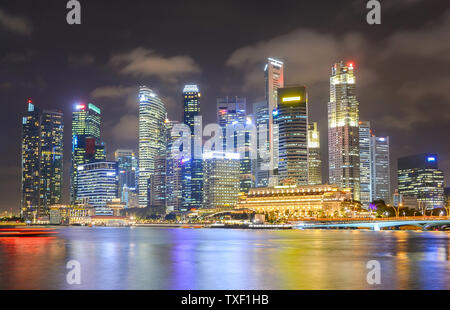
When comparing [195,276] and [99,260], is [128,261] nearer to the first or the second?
[99,260]

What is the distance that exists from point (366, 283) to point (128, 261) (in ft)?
102

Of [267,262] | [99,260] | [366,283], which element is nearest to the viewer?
[366,283]

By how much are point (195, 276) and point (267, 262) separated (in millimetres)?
13969

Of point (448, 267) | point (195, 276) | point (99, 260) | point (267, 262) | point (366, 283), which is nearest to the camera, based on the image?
point (366, 283)
